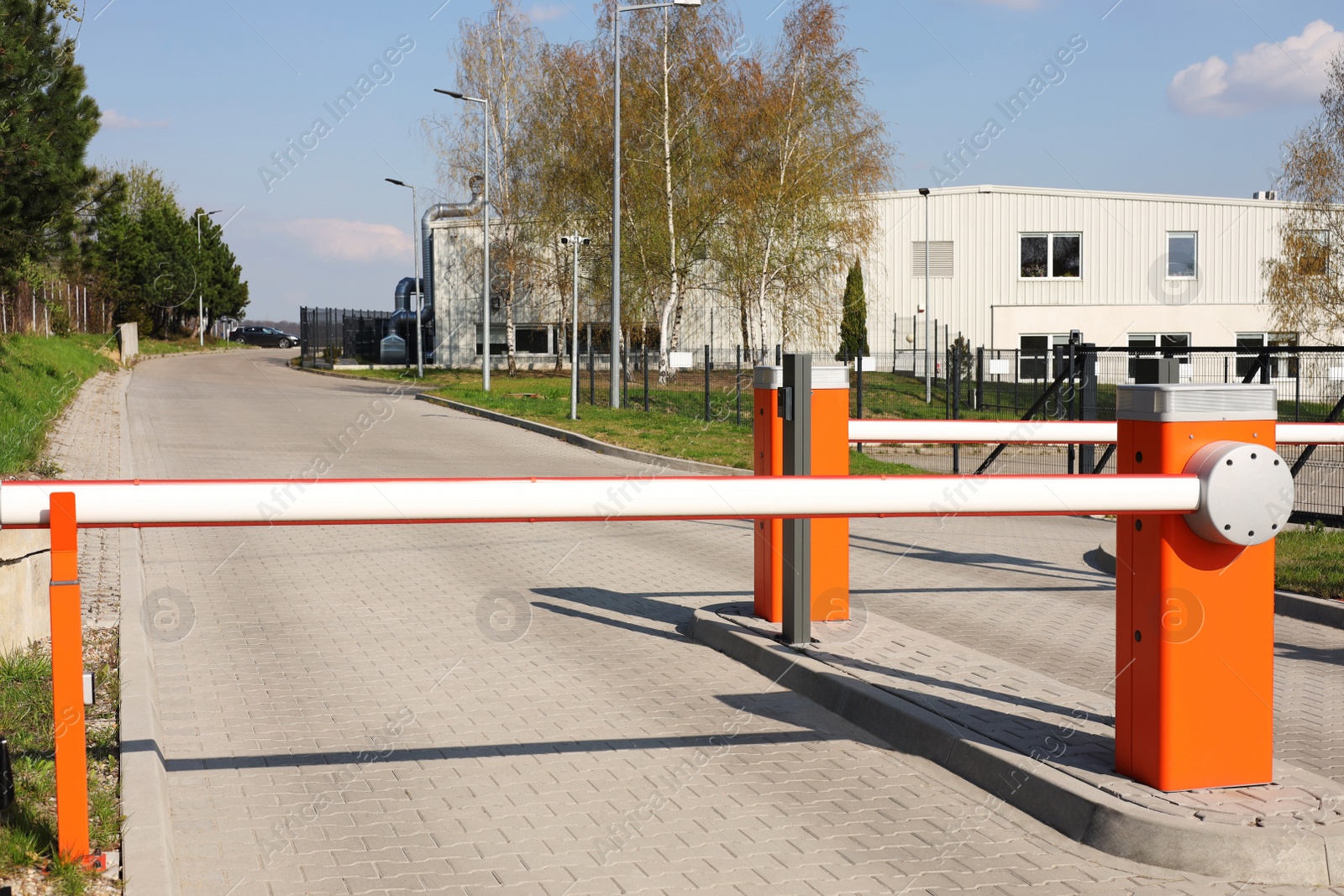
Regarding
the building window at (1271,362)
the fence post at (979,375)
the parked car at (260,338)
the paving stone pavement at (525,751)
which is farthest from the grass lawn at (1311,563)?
the parked car at (260,338)

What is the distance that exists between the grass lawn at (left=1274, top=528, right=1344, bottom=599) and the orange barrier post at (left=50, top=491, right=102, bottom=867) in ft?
26.8

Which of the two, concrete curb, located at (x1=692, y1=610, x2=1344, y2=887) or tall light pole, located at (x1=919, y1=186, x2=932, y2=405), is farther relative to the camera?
tall light pole, located at (x1=919, y1=186, x2=932, y2=405)

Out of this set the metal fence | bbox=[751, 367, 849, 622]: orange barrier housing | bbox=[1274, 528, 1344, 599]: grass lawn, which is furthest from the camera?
the metal fence

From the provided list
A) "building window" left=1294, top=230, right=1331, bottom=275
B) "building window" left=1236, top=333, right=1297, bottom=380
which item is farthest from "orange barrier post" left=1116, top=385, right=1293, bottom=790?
"building window" left=1294, top=230, right=1331, bottom=275

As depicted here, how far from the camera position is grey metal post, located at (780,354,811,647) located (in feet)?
21.6

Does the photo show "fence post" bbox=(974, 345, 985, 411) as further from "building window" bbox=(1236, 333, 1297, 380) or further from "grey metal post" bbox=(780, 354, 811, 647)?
"grey metal post" bbox=(780, 354, 811, 647)

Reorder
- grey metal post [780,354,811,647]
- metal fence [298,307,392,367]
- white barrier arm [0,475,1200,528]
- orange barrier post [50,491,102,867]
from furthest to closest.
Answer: metal fence [298,307,392,367] → grey metal post [780,354,811,647] → white barrier arm [0,475,1200,528] → orange barrier post [50,491,102,867]

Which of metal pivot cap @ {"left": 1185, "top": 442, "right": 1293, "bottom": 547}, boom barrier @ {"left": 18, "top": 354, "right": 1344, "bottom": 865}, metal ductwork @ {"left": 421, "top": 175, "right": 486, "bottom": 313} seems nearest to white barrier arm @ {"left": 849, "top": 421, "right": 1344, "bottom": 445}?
boom barrier @ {"left": 18, "top": 354, "right": 1344, "bottom": 865}

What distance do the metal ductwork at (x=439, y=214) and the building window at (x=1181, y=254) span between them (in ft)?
84.7

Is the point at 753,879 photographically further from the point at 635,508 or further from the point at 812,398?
the point at 812,398

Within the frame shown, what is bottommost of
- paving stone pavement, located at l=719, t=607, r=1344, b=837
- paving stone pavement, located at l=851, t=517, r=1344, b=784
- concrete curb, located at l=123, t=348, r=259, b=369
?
paving stone pavement, located at l=851, t=517, r=1344, b=784

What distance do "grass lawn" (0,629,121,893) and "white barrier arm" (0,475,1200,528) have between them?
Answer: 3.44ft

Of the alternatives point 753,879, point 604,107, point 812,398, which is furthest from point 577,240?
point 753,879

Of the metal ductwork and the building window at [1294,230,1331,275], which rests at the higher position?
the metal ductwork
